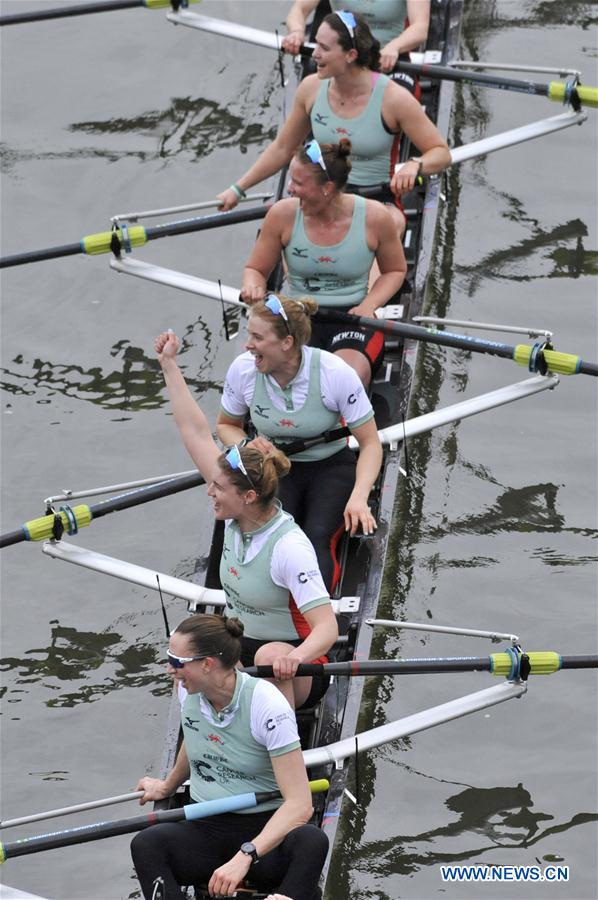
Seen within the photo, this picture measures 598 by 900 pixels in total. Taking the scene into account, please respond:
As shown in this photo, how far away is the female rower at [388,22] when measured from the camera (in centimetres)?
888

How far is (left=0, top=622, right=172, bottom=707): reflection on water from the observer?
720 cm

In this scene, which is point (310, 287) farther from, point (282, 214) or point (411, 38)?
point (411, 38)

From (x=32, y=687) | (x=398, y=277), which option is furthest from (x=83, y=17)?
(x=32, y=687)

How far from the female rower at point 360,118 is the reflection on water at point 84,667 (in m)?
2.22

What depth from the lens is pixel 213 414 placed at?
8.64 meters

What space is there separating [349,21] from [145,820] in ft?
12.2

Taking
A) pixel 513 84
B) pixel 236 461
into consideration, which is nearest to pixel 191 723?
pixel 236 461

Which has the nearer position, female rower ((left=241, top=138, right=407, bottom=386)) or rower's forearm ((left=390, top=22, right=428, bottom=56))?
female rower ((left=241, top=138, right=407, bottom=386))

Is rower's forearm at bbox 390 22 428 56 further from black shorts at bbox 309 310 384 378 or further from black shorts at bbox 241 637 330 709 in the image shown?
black shorts at bbox 241 637 330 709

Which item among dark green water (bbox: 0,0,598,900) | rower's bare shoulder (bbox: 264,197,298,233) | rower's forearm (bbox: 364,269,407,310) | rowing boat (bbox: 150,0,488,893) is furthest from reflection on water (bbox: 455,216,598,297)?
rower's bare shoulder (bbox: 264,197,298,233)

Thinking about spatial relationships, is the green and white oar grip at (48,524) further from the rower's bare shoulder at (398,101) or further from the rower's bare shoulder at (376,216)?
the rower's bare shoulder at (398,101)

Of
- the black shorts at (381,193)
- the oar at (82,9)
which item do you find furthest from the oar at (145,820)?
the oar at (82,9)

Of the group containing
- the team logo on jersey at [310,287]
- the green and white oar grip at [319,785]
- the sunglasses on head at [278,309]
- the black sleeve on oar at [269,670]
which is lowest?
the green and white oar grip at [319,785]

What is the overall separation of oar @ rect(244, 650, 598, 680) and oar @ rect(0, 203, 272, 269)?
2861mm
